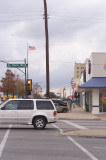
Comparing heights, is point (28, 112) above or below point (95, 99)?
below

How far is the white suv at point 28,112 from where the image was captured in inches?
707

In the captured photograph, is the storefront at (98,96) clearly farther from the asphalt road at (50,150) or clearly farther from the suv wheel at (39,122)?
the asphalt road at (50,150)

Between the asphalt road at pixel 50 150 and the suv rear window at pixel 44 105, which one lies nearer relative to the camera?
the asphalt road at pixel 50 150

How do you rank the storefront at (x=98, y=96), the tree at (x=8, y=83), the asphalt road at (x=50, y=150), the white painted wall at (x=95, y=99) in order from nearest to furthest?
the asphalt road at (x=50, y=150) → the storefront at (x=98, y=96) → the white painted wall at (x=95, y=99) → the tree at (x=8, y=83)

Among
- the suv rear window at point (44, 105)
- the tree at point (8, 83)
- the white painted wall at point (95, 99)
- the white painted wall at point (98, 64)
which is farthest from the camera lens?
the tree at point (8, 83)

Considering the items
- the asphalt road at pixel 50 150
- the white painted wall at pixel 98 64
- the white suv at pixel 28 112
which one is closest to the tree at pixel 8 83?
the white painted wall at pixel 98 64

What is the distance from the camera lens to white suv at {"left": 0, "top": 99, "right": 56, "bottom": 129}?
1795 centimetres

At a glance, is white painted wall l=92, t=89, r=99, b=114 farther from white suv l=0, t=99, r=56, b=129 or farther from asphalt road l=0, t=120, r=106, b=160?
asphalt road l=0, t=120, r=106, b=160

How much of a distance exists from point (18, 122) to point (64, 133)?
3211mm

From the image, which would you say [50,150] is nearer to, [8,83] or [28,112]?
[28,112]

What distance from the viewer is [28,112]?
18.1 m

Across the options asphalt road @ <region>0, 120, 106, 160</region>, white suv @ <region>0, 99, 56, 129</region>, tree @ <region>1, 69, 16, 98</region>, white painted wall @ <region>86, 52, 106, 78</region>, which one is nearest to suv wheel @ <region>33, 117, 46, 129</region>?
white suv @ <region>0, 99, 56, 129</region>

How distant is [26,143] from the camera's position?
1266 cm

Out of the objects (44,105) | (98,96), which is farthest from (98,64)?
(44,105)
